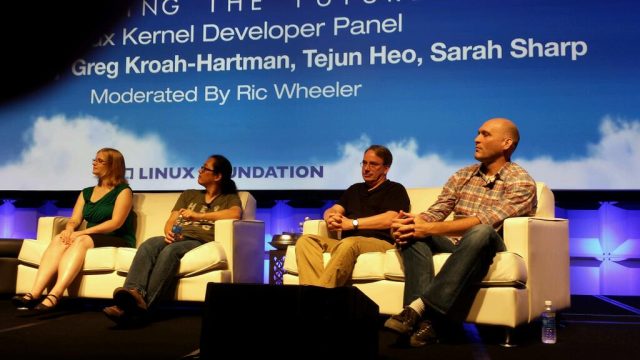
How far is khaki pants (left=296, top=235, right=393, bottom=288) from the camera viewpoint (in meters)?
3.04

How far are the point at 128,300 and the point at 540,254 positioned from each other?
1.86m

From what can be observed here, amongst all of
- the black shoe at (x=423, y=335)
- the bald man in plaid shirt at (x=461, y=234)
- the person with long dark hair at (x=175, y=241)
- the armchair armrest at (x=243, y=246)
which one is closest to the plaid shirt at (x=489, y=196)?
the bald man in plaid shirt at (x=461, y=234)

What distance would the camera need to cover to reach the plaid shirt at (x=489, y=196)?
9.79 feet

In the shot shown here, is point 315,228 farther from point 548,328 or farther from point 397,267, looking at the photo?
point 548,328

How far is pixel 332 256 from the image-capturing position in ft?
10.2

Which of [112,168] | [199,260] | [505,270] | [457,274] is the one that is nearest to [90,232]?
[112,168]

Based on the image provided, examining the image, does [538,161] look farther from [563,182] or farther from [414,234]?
[414,234]

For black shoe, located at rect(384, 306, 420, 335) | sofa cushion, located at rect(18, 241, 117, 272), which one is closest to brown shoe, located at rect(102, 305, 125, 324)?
sofa cushion, located at rect(18, 241, 117, 272)

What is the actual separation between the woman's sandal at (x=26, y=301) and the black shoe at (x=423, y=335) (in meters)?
1.99

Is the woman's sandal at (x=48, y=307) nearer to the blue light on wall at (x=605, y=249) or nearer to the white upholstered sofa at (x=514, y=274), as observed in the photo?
the white upholstered sofa at (x=514, y=274)

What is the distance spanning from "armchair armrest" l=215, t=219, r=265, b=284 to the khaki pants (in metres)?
0.59

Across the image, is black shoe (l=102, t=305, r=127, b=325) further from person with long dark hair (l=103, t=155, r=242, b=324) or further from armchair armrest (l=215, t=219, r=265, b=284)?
armchair armrest (l=215, t=219, r=265, b=284)

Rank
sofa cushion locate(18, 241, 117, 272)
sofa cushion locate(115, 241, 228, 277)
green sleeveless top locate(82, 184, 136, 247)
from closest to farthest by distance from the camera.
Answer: sofa cushion locate(115, 241, 228, 277), sofa cushion locate(18, 241, 117, 272), green sleeveless top locate(82, 184, 136, 247)

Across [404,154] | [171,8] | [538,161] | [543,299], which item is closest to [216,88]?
[171,8]
